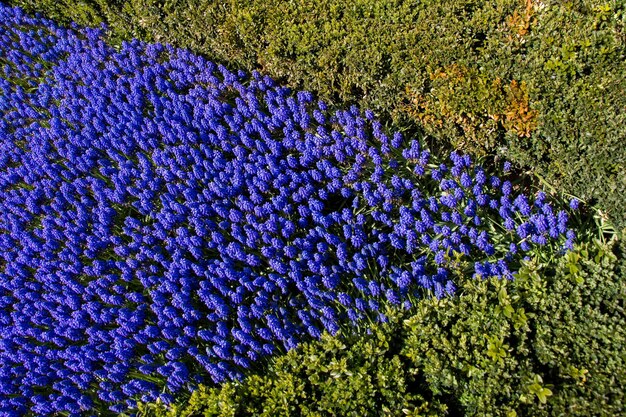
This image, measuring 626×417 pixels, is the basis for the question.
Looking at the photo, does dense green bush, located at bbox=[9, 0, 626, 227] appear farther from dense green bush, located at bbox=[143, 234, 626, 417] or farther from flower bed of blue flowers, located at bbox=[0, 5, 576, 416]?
dense green bush, located at bbox=[143, 234, 626, 417]

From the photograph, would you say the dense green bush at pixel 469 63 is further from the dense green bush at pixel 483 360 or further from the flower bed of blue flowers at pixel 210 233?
the dense green bush at pixel 483 360

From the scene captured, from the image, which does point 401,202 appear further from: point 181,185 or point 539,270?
point 181,185

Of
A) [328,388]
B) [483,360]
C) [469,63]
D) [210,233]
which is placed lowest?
[483,360]

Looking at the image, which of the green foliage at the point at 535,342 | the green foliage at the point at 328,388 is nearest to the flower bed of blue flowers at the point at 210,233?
the green foliage at the point at 328,388

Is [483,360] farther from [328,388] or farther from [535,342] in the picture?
[328,388]

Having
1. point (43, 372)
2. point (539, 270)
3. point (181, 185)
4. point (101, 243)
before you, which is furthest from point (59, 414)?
point (539, 270)

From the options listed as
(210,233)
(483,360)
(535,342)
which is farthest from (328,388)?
(210,233)

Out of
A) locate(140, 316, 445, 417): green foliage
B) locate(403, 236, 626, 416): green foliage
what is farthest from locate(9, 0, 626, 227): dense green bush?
locate(140, 316, 445, 417): green foliage
